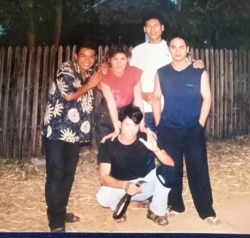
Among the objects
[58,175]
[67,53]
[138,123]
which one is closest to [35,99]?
[67,53]

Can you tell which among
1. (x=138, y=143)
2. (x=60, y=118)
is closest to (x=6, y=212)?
(x=60, y=118)

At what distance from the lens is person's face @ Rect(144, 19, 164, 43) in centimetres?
179

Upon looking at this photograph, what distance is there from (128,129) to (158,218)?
43 centimetres

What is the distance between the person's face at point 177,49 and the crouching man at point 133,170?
30cm

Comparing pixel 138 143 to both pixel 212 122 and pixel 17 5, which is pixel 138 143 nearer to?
pixel 212 122

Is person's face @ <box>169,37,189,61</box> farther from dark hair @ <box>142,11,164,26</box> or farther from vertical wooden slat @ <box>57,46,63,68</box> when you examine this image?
vertical wooden slat @ <box>57,46,63,68</box>

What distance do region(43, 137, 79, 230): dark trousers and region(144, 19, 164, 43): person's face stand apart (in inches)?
23.4

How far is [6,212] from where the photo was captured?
6.00 feet

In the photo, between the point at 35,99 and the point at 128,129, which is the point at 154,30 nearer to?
the point at 128,129

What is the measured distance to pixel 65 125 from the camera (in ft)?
5.80

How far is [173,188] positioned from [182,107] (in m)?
0.37

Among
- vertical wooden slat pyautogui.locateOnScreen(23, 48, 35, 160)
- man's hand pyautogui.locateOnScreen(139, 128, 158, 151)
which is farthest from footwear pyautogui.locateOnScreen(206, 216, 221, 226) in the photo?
vertical wooden slat pyautogui.locateOnScreen(23, 48, 35, 160)

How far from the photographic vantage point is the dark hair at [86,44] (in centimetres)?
179

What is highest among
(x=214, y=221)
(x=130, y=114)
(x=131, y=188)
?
(x=130, y=114)
